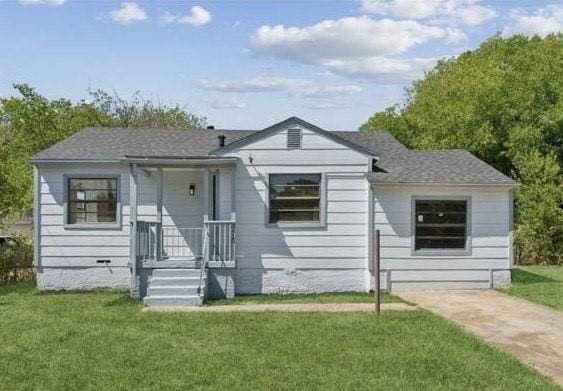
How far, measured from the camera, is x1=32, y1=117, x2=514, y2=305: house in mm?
12383

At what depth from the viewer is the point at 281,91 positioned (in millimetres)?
24547

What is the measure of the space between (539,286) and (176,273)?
7894 millimetres

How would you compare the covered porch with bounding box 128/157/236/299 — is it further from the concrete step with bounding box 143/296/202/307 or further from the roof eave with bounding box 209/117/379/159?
the roof eave with bounding box 209/117/379/159

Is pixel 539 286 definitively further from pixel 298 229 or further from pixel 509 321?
pixel 298 229

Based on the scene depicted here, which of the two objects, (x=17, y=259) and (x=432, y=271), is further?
(x=17, y=259)

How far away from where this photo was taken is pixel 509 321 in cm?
921

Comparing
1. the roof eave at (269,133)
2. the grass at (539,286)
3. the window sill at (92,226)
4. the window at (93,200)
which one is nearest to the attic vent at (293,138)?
the roof eave at (269,133)

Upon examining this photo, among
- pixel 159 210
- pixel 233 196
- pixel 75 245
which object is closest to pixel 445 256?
pixel 233 196

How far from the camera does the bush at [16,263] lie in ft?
49.3

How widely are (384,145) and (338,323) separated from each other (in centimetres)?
719

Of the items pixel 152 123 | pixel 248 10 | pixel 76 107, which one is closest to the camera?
pixel 248 10

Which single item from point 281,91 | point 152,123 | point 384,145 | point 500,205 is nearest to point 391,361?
point 500,205

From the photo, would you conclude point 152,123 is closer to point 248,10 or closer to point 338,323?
point 248,10

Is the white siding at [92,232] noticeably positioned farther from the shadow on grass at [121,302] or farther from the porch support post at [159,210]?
the shadow on grass at [121,302]
